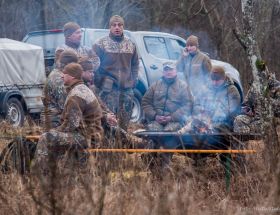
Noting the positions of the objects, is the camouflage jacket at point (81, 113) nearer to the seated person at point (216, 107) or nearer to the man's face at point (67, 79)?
the man's face at point (67, 79)

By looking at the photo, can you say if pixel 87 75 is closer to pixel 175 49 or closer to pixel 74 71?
pixel 74 71

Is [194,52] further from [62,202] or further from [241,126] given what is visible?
[62,202]

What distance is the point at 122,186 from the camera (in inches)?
202

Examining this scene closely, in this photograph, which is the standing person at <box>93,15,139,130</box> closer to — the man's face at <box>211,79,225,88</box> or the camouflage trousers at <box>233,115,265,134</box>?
the man's face at <box>211,79,225,88</box>

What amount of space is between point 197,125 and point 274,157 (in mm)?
2503

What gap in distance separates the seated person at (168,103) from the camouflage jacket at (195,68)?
0.87 m

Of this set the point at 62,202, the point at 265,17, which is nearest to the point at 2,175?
the point at 62,202

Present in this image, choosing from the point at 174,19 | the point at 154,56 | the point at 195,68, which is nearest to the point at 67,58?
the point at 195,68

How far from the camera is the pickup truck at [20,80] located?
13469mm

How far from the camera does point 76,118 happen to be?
7.01 m

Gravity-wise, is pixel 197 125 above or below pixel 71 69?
below

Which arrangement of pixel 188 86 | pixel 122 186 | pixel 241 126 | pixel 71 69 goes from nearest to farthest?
pixel 122 186 → pixel 71 69 → pixel 241 126 → pixel 188 86

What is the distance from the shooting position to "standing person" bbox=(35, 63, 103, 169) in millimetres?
6691

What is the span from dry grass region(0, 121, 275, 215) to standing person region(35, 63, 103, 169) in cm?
62
